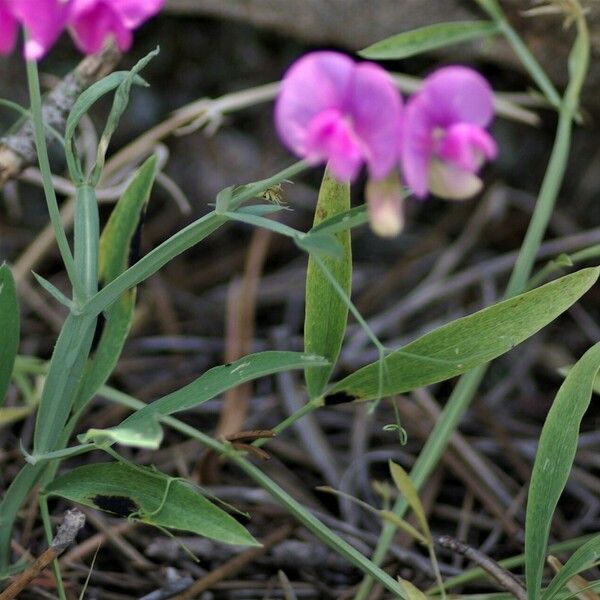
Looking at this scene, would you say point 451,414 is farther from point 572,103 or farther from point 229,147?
point 229,147

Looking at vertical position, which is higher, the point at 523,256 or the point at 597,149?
the point at 523,256

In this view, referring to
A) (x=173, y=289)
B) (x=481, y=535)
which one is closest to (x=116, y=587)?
(x=481, y=535)

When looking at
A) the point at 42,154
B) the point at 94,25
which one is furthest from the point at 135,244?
the point at 94,25

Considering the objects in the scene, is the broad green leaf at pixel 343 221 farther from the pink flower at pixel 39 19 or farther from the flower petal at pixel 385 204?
the pink flower at pixel 39 19

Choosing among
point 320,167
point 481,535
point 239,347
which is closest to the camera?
point 481,535

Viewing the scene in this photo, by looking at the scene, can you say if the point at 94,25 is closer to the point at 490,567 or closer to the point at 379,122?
the point at 379,122

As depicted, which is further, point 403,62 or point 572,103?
point 403,62
